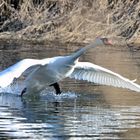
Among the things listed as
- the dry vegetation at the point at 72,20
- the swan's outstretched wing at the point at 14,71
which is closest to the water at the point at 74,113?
the swan's outstretched wing at the point at 14,71

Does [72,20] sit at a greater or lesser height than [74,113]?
greater

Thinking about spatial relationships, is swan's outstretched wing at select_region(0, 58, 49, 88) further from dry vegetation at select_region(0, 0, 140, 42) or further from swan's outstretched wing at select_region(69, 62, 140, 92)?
dry vegetation at select_region(0, 0, 140, 42)

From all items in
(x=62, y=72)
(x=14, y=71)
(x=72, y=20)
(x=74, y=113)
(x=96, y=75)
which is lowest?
(x=74, y=113)

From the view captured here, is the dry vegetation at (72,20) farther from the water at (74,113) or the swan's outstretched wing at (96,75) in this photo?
the swan's outstretched wing at (96,75)

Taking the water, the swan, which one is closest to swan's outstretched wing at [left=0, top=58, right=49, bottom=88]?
the swan

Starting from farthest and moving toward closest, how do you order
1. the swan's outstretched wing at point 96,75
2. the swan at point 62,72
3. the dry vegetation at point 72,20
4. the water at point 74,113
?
1. the dry vegetation at point 72,20
2. the swan's outstretched wing at point 96,75
3. the swan at point 62,72
4. the water at point 74,113

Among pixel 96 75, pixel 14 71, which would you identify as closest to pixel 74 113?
pixel 14 71

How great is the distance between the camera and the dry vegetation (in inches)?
1099

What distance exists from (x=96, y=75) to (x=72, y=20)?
14.0 meters

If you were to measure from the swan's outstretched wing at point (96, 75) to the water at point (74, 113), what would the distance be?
0.76 feet

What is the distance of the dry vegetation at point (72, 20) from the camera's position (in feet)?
91.6

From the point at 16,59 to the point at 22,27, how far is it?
9.10 m

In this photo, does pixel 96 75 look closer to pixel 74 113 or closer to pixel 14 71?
pixel 14 71

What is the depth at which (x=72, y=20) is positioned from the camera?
2839 centimetres
